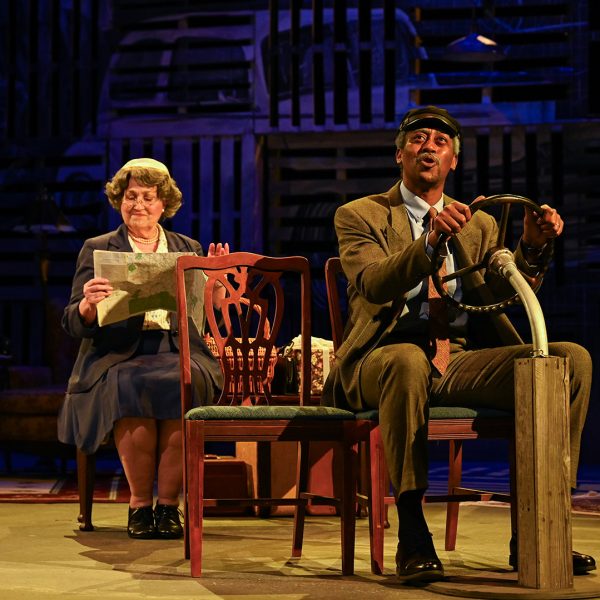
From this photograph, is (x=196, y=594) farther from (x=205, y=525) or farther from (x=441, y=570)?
(x=205, y=525)

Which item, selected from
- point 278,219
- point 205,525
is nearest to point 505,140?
point 278,219

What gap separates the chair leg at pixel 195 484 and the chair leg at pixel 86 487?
1.23 metres

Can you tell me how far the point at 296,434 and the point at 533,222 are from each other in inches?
34.9

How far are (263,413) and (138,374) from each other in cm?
111

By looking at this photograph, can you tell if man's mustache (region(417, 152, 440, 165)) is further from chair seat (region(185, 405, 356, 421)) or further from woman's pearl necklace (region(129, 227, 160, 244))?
woman's pearl necklace (region(129, 227, 160, 244))

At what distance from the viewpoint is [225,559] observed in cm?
397

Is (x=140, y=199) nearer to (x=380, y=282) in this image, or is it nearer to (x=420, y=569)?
(x=380, y=282)

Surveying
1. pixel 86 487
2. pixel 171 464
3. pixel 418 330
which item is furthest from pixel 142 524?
pixel 418 330

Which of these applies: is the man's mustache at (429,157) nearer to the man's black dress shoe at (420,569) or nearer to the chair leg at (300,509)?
the chair leg at (300,509)

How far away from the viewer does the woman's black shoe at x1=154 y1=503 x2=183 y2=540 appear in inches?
175

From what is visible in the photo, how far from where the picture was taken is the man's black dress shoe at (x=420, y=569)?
331 centimetres

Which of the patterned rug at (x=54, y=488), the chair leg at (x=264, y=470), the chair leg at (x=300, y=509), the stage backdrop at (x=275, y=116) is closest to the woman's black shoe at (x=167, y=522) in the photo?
the chair leg at (x=300, y=509)

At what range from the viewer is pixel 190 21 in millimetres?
9133

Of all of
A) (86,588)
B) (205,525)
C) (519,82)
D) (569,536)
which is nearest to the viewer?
(569,536)
